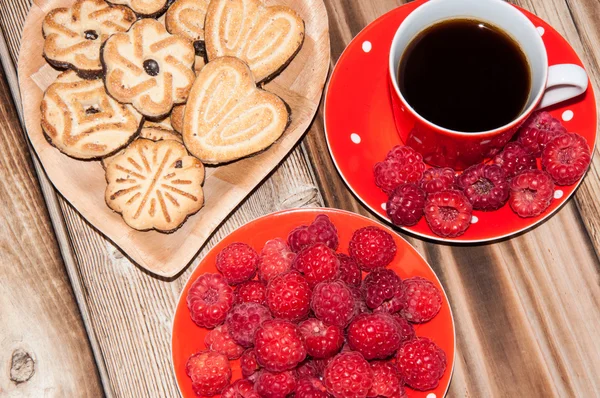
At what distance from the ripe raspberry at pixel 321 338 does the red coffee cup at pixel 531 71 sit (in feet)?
1.34

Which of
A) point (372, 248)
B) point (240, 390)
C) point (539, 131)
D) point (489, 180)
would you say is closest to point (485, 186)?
point (489, 180)

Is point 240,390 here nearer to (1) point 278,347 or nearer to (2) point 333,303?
(1) point 278,347

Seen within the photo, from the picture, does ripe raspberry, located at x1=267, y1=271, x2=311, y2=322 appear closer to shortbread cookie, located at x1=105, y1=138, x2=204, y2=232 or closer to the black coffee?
shortbread cookie, located at x1=105, y1=138, x2=204, y2=232

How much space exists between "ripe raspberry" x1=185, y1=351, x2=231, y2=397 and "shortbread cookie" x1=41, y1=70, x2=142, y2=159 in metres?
0.48

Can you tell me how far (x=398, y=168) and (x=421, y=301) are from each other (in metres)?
0.27

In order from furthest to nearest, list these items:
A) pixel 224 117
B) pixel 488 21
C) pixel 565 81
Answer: pixel 224 117
pixel 488 21
pixel 565 81

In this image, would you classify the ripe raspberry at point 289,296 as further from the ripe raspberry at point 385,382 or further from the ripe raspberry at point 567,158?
the ripe raspberry at point 567,158

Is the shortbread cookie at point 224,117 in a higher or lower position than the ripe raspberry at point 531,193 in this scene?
higher

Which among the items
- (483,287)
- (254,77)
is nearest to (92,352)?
(254,77)

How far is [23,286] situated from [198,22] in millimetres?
710

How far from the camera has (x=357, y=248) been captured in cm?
128

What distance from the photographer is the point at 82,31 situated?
1413mm

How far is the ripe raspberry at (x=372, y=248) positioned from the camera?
125 cm

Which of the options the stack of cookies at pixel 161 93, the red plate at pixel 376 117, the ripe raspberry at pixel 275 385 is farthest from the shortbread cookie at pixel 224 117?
the ripe raspberry at pixel 275 385
